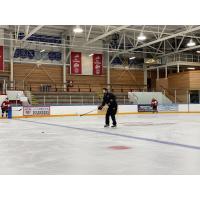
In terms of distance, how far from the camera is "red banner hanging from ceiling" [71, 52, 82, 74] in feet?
94.1

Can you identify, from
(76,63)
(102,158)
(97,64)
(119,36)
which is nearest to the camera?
(102,158)

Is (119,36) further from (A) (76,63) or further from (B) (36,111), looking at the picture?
(B) (36,111)

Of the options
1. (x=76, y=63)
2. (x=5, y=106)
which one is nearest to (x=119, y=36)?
(x=76, y=63)

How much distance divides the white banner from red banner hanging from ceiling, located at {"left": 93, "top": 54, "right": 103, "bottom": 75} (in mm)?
9927

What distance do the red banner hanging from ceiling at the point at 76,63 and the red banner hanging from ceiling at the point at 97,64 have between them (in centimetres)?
151

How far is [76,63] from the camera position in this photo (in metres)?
28.9

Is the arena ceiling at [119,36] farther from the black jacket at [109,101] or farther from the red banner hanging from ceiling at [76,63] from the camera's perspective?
the black jacket at [109,101]

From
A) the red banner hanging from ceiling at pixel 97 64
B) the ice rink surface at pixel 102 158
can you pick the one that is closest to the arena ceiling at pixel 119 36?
the red banner hanging from ceiling at pixel 97 64

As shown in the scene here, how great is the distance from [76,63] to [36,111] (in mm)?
9522

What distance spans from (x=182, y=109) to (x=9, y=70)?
14.6 meters

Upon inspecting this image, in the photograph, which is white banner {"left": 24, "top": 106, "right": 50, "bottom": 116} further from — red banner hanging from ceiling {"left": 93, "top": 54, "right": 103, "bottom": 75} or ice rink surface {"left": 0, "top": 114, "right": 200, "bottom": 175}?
ice rink surface {"left": 0, "top": 114, "right": 200, "bottom": 175}

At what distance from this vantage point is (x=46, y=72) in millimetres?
28094
